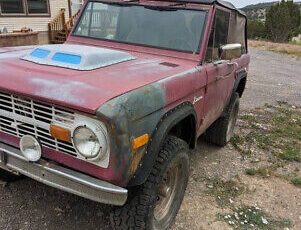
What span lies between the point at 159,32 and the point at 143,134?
1.69 meters

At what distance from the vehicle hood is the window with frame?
11.4 meters

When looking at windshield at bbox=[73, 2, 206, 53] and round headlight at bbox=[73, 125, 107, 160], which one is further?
windshield at bbox=[73, 2, 206, 53]

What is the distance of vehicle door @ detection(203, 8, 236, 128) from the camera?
11.3 ft

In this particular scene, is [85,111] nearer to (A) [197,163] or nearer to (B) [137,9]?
(B) [137,9]

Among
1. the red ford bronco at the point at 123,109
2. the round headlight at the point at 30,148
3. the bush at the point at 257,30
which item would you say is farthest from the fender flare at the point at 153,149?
the bush at the point at 257,30

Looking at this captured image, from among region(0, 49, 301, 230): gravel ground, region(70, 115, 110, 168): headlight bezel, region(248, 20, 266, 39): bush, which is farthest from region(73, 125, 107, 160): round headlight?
region(248, 20, 266, 39): bush

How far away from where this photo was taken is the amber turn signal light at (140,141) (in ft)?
6.83

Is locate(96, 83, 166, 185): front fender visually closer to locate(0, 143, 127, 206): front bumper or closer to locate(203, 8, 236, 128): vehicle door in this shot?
locate(0, 143, 127, 206): front bumper

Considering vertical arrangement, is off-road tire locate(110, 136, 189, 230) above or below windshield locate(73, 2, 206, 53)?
below

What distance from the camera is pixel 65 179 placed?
2111 mm

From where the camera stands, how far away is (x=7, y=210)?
3094 millimetres

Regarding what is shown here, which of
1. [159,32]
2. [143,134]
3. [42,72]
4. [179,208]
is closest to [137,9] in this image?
[159,32]

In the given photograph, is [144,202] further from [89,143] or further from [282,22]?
[282,22]

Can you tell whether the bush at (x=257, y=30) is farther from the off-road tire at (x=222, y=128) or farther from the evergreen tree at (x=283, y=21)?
the off-road tire at (x=222, y=128)
